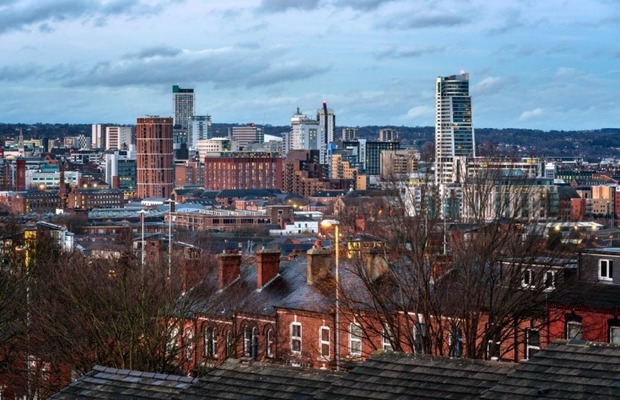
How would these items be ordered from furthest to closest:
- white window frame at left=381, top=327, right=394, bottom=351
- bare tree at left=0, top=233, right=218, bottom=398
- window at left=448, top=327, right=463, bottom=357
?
bare tree at left=0, top=233, right=218, bottom=398 → white window frame at left=381, top=327, right=394, bottom=351 → window at left=448, top=327, right=463, bottom=357

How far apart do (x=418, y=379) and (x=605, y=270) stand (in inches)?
854

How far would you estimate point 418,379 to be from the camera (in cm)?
2034

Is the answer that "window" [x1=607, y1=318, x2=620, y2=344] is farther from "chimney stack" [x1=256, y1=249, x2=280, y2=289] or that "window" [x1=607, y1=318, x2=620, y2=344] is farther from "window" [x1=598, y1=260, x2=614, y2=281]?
"chimney stack" [x1=256, y1=249, x2=280, y2=289]

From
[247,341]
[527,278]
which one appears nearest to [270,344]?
[247,341]

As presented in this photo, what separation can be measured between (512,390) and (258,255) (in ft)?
108

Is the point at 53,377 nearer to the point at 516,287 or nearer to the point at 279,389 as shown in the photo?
the point at 516,287

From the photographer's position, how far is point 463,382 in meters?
20.1

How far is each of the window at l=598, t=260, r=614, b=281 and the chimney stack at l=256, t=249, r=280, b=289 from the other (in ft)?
43.7

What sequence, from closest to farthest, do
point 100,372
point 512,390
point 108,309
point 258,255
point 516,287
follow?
point 512,390, point 100,372, point 516,287, point 108,309, point 258,255

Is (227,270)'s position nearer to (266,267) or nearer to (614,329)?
(266,267)

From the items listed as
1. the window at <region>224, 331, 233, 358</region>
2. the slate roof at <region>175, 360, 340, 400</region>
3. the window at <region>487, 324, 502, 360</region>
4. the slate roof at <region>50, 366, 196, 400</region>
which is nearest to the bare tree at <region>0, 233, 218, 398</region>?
the window at <region>224, 331, 233, 358</region>

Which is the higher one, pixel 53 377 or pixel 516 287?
pixel 516 287

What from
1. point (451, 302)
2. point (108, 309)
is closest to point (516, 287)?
point (451, 302)

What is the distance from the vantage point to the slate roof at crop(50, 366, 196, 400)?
2211 cm
